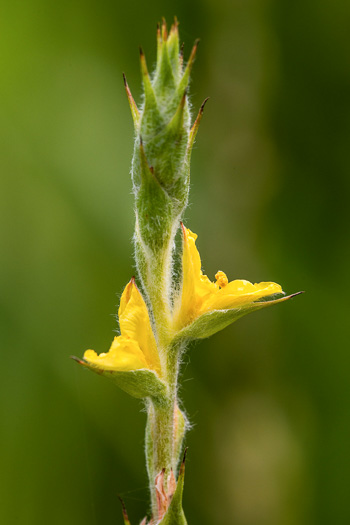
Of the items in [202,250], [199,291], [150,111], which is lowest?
[199,291]

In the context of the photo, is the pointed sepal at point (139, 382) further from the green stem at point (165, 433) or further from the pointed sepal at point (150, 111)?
the pointed sepal at point (150, 111)

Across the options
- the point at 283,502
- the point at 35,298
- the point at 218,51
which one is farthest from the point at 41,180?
the point at 283,502

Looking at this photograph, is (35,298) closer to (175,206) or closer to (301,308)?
(301,308)

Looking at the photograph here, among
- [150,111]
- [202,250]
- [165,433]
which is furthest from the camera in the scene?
[202,250]

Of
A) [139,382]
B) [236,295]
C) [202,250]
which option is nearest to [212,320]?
[236,295]

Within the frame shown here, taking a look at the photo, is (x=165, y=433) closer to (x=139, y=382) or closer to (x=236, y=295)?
(x=139, y=382)

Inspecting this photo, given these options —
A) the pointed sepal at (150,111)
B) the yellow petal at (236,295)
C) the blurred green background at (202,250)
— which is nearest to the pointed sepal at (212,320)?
the yellow petal at (236,295)
